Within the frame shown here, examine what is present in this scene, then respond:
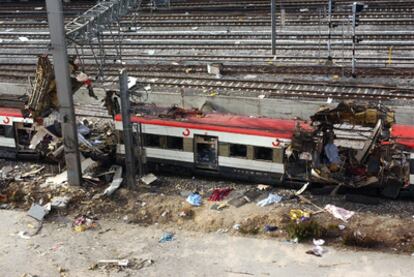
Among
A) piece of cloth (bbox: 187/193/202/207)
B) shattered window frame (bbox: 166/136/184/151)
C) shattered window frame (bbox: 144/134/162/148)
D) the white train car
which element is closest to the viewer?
piece of cloth (bbox: 187/193/202/207)

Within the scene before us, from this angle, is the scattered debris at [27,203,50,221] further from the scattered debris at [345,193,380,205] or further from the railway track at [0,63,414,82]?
the railway track at [0,63,414,82]

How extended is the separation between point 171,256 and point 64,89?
6680mm

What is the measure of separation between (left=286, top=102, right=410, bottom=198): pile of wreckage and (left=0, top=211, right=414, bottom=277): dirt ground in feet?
8.97

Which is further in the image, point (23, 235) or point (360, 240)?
point (23, 235)

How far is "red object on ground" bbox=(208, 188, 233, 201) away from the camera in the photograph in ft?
61.8

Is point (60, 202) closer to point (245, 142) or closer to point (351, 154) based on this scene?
point (245, 142)

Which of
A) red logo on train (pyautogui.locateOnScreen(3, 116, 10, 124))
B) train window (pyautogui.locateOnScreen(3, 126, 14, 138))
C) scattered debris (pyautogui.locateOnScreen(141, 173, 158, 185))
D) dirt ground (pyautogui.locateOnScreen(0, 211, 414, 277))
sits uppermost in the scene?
red logo on train (pyautogui.locateOnScreen(3, 116, 10, 124))

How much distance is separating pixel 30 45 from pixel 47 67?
15.7m

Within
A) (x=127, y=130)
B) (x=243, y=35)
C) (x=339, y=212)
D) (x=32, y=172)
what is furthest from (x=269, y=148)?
(x=243, y=35)

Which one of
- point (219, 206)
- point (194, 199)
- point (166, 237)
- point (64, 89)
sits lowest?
point (166, 237)

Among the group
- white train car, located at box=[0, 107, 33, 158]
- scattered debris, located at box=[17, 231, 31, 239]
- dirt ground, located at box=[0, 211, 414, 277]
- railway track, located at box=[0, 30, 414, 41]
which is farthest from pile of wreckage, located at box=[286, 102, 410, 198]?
railway track, located at box=[0, 30, 414, 41]

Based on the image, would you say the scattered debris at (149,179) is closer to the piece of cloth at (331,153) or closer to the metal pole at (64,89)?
the metal pole at (64,89)

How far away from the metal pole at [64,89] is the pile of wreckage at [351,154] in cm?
697

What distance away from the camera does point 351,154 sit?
59.4 feet
